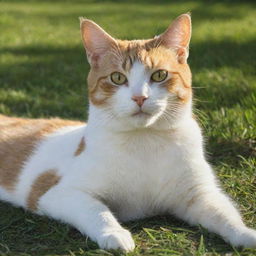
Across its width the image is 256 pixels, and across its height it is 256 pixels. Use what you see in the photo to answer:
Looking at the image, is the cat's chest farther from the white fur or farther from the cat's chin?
the cat's chin

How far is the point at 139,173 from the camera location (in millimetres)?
2645

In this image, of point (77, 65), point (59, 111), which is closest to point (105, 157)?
point (59, 111)

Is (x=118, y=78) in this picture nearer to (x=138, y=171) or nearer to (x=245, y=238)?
(x=138, y=171)

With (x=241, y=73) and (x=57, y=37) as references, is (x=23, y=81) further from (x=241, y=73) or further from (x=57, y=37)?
(x=57, y=37)

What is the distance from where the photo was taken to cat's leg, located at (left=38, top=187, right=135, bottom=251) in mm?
2312

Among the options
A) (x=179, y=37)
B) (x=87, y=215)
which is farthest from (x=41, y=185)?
(x=179, y=37)

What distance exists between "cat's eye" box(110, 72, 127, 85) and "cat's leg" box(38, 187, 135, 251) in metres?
0.55

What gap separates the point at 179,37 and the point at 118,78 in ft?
1.42

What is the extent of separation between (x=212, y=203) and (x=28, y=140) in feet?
4.06

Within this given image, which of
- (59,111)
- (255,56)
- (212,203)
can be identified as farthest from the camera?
(255,56)

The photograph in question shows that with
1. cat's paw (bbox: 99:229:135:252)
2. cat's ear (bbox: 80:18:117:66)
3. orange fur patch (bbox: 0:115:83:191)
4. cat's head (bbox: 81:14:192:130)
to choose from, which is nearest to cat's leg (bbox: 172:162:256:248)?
cat's head (bbox: 81:14:192:130)

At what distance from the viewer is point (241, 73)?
16.9 feet

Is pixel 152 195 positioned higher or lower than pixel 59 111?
higher

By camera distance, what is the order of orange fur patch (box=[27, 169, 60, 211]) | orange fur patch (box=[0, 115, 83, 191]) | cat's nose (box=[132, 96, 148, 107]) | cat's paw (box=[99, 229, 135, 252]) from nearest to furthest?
cat's paw (box=[99, 229, 135, 252]) → cat's nose (box=[132, 96, 148, 107]) → orange fur patch (box=[27, 169, 60, 211]) → orange fur patch (box=[0, 115, 83, 191])
